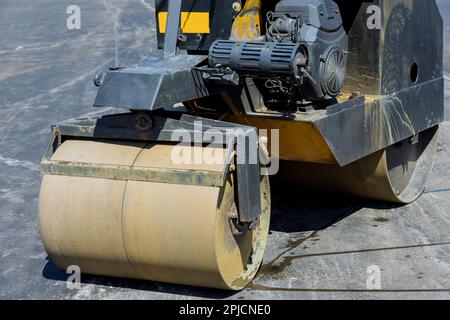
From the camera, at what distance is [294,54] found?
429cm

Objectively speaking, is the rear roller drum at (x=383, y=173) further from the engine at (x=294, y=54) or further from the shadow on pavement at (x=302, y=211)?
the engine at (x=294, y=54)

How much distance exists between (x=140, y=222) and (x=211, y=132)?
0.59 metres

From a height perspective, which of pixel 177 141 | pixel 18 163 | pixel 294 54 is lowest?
pixel 18 163

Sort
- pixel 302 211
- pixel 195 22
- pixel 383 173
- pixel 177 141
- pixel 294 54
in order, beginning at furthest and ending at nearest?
pixel 302 211, pixel 383 173, pixel 195 22, pixel 177 141, pixel 294 54

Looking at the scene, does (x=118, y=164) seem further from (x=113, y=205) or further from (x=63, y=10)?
(x=63, y=10)

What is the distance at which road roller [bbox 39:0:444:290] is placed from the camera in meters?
4.30

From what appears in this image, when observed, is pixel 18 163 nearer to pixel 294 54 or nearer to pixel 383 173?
pixel 383 173

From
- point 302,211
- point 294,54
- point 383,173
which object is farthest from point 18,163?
point 294,54

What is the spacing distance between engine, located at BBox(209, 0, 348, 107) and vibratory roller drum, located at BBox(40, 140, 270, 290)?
1.80 ft

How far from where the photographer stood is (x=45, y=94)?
1077cm

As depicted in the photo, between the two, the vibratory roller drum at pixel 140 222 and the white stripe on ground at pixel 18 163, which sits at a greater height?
the vibratory roller drum at pixel 140 222

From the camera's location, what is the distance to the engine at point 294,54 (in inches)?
170

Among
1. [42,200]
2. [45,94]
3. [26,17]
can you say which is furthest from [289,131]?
[26,17]

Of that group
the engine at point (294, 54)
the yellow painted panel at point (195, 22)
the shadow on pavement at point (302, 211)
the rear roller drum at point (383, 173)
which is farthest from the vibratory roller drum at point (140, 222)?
the rear roller drum at point (383, 173)
